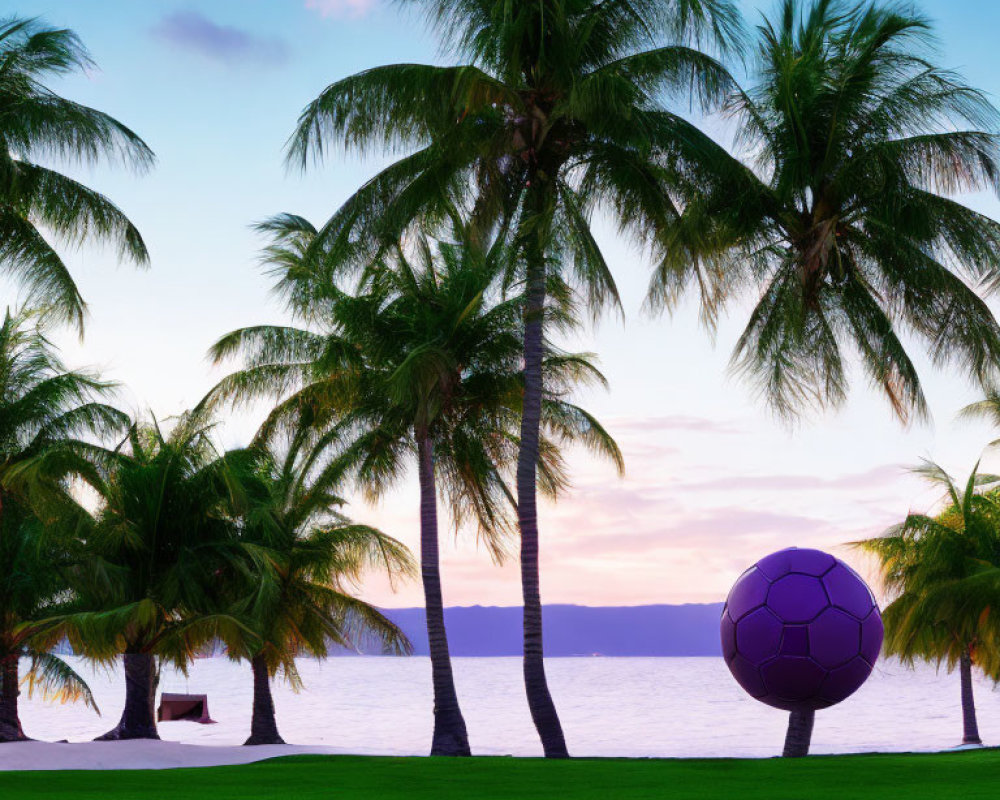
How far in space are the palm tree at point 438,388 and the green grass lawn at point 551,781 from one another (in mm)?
6754

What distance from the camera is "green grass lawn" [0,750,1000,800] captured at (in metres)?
9.70

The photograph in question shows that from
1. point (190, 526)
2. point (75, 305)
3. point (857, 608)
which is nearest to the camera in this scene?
point (857, 608)

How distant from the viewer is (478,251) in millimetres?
20141

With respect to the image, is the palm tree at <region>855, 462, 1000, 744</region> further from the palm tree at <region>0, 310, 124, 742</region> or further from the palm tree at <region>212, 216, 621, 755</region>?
the palm tree at <region>0, 310, 124, 742</region>

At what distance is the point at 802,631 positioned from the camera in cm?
1281

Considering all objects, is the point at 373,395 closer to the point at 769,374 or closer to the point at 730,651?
the point at 769,374

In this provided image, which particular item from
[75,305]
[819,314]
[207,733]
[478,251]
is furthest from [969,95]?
[207,733]

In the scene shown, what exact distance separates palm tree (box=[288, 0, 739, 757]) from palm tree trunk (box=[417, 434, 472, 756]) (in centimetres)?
257

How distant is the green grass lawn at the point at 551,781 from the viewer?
970 centimetres

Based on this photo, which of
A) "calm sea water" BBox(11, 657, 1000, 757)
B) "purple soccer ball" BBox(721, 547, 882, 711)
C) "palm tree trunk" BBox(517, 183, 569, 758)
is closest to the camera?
"purple soccer ball" BBox(721, 547, 882, 711)

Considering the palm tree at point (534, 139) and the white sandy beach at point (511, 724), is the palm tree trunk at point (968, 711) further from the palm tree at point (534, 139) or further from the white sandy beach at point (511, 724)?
the palm tree at point (534, 139)

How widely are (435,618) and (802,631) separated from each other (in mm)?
9797

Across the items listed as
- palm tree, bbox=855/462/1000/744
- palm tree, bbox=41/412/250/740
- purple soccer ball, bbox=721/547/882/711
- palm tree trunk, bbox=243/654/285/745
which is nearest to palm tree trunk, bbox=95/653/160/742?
palm tree, bbox=41/412/250/740

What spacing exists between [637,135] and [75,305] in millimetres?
9775
